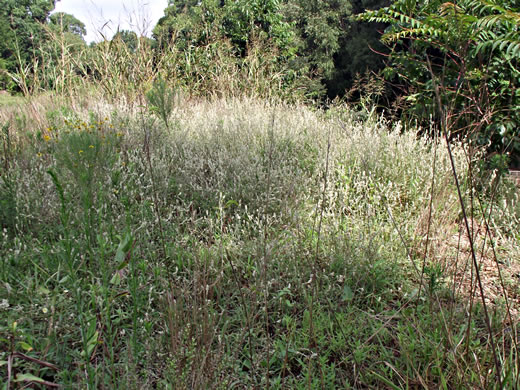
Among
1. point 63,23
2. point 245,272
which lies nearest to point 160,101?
point 245,272

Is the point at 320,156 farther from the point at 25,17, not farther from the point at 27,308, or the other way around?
the point at 25,17

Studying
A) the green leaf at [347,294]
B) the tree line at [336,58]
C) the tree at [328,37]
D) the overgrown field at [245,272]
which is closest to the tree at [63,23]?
the tree line at [336,58]

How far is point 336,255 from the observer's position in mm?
2203

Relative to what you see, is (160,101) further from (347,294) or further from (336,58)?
(336,58)

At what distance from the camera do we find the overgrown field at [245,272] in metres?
1.29

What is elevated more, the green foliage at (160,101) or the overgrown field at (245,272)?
the green foliage at (160,101)

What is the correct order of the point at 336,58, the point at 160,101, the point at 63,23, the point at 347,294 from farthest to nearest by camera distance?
1. the point at 336,58
2. the point at 63,23
3. the point at 160,101
4. the point at 347,294

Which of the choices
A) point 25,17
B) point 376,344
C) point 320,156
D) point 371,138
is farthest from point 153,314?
point 25,17

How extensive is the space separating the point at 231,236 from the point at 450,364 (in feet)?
4.82

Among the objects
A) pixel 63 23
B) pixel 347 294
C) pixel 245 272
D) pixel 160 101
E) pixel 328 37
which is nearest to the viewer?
pixel 347 294

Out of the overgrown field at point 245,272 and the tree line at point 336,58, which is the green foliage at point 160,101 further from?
the tree line at point 336,58

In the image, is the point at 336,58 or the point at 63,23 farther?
the point at 336,58

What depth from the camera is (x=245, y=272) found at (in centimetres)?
212

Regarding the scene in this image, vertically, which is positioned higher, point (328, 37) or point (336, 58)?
point (328, 37)
